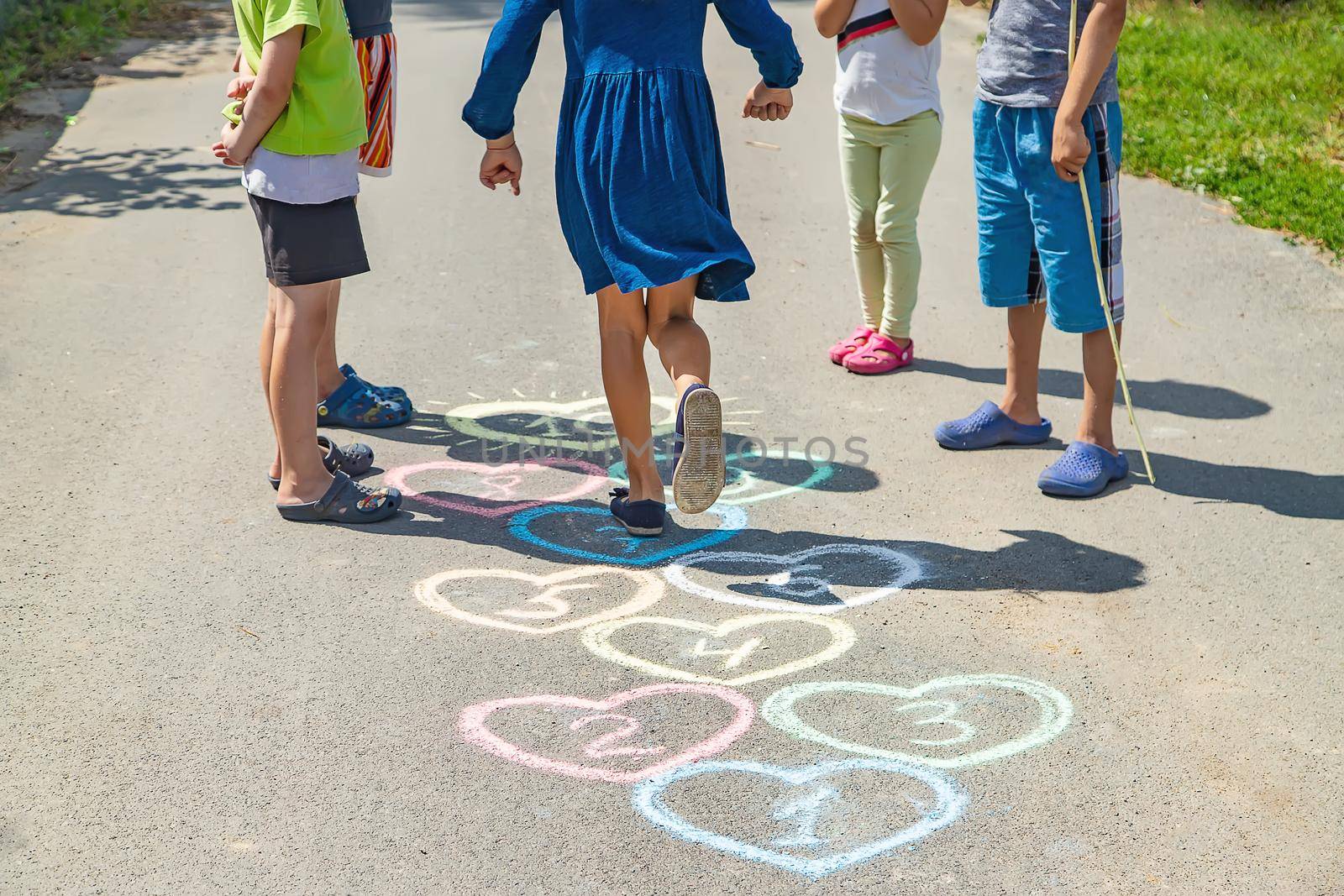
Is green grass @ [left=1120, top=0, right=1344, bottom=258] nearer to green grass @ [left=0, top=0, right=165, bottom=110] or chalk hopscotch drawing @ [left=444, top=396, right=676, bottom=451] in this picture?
chalk hopscotch drawing @ [left=444, top=396, right=676, bottom=451]

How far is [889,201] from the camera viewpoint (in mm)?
5027

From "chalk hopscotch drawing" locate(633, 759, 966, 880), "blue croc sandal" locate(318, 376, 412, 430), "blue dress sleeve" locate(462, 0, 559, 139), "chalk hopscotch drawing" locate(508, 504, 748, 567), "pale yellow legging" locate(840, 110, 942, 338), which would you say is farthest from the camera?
"pale yellow legging" locate(840, 110, 942, 338)

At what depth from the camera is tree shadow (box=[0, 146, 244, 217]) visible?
277 inches

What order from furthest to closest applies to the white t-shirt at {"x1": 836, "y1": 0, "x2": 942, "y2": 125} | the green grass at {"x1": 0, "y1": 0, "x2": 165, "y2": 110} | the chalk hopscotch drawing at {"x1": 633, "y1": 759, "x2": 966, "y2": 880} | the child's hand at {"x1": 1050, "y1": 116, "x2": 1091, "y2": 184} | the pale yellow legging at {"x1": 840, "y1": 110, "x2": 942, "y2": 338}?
the green grass at {"x1": 0, "y1": 0, "x2": 165, "y2": 110} → the pale yellow legging at {"x1": 840, "y1": 110, "x2": 942, "y2": 338} → the white t-shirt at {"x1": 836, "y1": 0, "x2": 942, "y2": 125} → the child's hand at {"x1": 1050, "y1": 116, "x2": 1091, "y2": 184} → the chalk hopscotch drawing at {"x1": 633, "y1": 759, "x2": 966, "y2": 880}

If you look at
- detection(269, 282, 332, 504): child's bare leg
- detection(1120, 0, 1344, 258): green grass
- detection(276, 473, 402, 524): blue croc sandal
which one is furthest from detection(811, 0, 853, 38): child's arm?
detection(1120, 0, 1344, 258): green grass

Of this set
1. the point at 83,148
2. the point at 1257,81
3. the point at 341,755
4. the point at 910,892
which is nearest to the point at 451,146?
the point at 83,148

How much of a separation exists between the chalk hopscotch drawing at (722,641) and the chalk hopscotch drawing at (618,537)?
14.5 inches

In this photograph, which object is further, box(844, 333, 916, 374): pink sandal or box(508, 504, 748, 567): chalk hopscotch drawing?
box(844, 333, 916, 374): pink sandal

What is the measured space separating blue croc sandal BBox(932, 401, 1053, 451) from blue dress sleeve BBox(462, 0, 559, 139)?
1.87 meters

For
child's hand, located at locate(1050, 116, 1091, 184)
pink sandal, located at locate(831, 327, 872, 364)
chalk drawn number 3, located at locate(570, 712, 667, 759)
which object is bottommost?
chalk drawn number 3, located at locate(570, 712, 667, 759)

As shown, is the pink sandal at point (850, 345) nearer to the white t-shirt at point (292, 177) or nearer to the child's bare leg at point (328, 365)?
the child's bare leg at point (328, 365)

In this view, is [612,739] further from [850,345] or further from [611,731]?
[850,345]

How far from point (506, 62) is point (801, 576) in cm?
163

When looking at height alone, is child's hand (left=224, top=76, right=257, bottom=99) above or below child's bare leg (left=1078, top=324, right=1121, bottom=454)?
above
